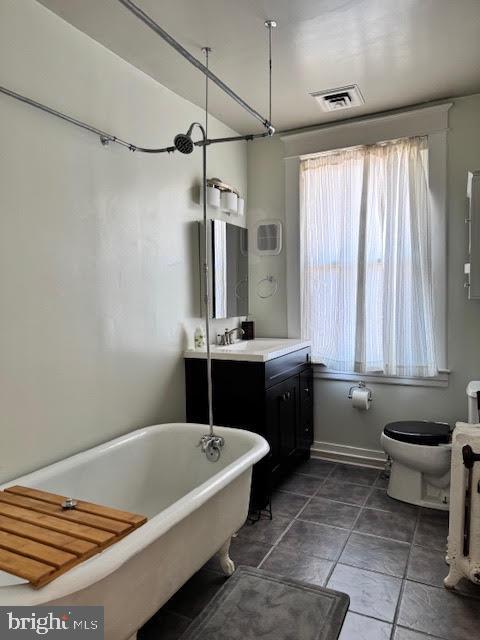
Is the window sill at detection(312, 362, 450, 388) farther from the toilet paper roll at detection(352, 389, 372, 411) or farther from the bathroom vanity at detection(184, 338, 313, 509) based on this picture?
the bathroom vanity at detection(184, 338, 313, 509)

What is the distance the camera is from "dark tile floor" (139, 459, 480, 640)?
180 cm

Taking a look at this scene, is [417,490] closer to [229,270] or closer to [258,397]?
[258,397]

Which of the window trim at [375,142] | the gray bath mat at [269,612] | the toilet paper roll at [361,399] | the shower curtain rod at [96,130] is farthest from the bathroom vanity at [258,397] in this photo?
the shower curtain rod at [96,130]

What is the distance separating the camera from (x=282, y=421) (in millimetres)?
2961

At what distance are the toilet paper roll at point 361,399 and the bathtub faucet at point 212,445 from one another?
4.43ft

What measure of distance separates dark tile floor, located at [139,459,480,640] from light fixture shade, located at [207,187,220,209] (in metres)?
2.05

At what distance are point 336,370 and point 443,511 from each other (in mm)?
1178

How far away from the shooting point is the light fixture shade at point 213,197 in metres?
3.12

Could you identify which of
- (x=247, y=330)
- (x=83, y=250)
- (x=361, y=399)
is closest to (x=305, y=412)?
(x=361, y=399)

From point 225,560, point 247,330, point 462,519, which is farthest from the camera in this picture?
point 247,330

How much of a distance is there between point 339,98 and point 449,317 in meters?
1.67

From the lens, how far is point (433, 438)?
2.70m

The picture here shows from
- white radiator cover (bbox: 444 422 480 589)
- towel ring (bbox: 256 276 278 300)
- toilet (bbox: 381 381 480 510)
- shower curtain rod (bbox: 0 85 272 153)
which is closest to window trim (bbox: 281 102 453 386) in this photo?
towel ring (bbox: 256 276 278 300)

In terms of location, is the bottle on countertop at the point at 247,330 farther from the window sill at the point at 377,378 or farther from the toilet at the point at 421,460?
the toilet at the point at 421,460
